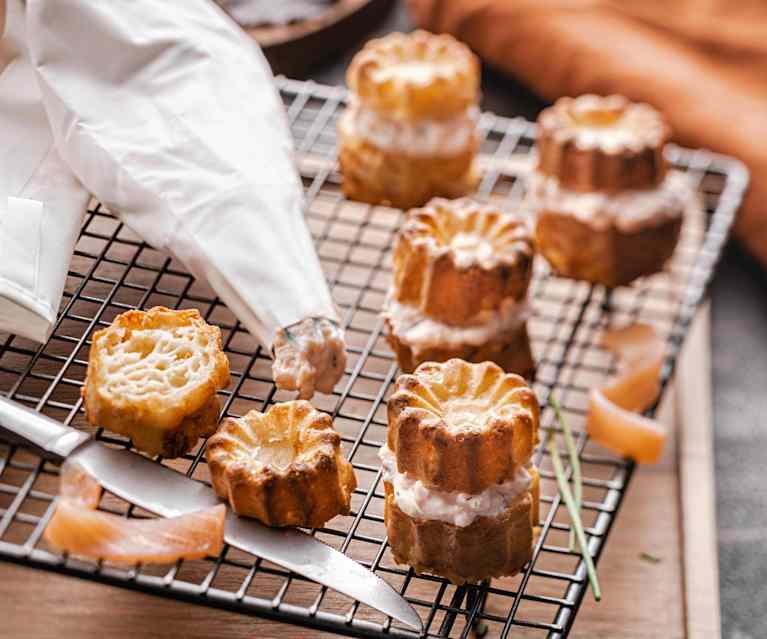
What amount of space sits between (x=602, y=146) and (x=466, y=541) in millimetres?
987

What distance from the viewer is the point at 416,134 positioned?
2.68 meters

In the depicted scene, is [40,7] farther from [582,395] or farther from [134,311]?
[582,395]

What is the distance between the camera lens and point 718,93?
337cm

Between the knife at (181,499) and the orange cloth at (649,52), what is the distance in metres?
1.76

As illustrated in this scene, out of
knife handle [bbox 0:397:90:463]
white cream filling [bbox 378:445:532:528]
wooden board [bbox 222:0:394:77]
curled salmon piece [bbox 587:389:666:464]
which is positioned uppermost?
white cream filling [bbox 378:445:532:528]

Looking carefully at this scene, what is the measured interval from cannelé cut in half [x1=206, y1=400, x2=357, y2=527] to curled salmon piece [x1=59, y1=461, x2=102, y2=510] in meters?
0.17

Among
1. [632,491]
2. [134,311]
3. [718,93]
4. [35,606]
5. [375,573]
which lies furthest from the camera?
[718,93]

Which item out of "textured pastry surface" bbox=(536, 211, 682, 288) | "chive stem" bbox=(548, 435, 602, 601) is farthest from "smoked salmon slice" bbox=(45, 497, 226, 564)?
"textured pastry surface" bbox=(536, 211, 682, 288)

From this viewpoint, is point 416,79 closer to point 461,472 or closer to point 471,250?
point 471,250

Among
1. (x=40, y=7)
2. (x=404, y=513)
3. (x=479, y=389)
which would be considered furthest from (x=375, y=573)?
(x=40, y=7)

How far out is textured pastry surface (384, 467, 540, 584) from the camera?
6.14 ft

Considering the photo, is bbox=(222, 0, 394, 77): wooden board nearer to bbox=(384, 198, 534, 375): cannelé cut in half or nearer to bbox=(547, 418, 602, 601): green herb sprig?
bbox=(384, 198, 534, 375): cannelé cut in half

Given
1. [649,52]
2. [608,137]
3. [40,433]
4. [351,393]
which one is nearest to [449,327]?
[351,393]

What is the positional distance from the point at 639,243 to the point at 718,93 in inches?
39.0
